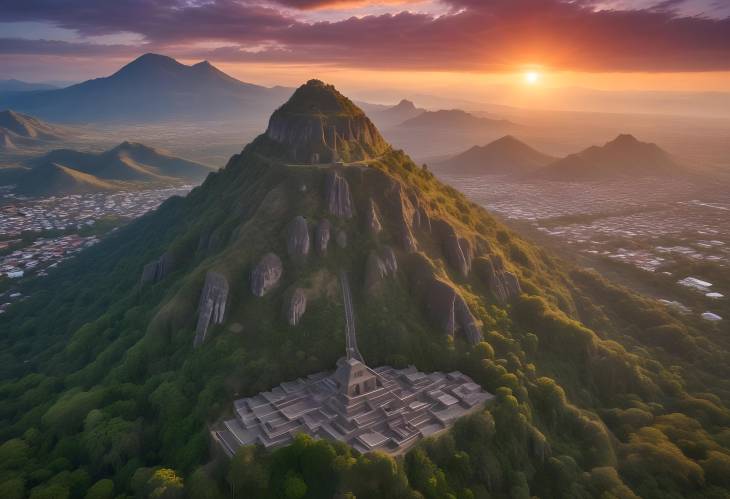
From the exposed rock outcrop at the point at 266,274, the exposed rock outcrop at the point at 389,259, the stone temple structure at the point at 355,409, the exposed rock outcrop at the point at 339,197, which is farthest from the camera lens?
the exposed rock outcrop at the point at 339,197

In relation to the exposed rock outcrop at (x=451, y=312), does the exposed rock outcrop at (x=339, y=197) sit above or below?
above

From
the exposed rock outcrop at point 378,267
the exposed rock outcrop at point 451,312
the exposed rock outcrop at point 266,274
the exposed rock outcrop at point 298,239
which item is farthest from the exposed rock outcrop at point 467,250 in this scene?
the exposed rock outcrop at point 266,274

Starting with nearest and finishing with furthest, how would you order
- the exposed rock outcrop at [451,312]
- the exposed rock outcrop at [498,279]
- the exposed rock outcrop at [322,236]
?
the exposed rock outcrop at [451,312] → the exposed rock outcrop at [322,236] → the exposed rock outcrop at [498,279]

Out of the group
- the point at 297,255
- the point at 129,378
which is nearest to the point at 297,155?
the point at 297,255

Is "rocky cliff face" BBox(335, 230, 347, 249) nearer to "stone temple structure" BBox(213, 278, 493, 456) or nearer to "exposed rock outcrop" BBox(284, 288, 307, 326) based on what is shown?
"exposed rock outcrop" BBox(284, 288, 307, 326)

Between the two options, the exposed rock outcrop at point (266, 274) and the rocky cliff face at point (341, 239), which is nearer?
the exposed rock outcrop at point (266, 274)

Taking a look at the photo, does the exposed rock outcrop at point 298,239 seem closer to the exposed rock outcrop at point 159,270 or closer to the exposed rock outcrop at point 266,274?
the exposed rock outcrop at point 266,274
